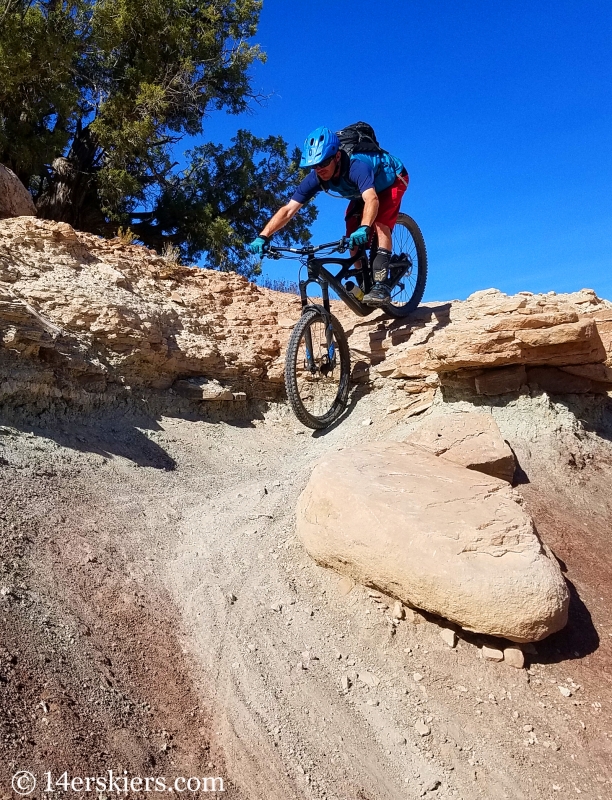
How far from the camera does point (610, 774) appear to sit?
8.76ft

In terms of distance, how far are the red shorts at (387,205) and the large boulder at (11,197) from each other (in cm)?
405

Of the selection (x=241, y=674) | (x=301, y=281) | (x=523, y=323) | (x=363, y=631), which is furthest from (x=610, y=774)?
(x=301, y=281)

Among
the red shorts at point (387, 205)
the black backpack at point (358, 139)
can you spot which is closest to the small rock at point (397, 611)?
the red shorts at point (387, 205)

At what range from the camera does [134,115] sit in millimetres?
12547

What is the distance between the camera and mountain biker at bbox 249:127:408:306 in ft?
18.8

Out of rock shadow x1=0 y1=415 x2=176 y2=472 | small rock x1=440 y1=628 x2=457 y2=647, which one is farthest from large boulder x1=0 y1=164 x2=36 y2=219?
small rock x1=440 y1=628 x2=457 y2=647

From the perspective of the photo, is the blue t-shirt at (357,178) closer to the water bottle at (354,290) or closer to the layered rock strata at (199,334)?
the water bottle at (354,290)

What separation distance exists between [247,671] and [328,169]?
15.8 ft

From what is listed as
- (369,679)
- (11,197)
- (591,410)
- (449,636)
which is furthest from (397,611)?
(11,197)

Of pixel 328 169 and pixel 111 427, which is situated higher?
pixel 328 169

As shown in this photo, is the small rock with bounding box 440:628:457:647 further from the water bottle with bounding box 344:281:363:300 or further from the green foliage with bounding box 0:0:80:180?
the green foliage with bounding box 0:0:80:180

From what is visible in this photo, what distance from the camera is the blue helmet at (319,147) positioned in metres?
5.68

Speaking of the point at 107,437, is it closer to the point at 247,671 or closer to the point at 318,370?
the point at 318,370

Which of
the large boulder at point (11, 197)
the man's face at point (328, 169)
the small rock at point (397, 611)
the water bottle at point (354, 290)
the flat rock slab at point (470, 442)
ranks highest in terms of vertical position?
the large boulder at point (11, 197)
